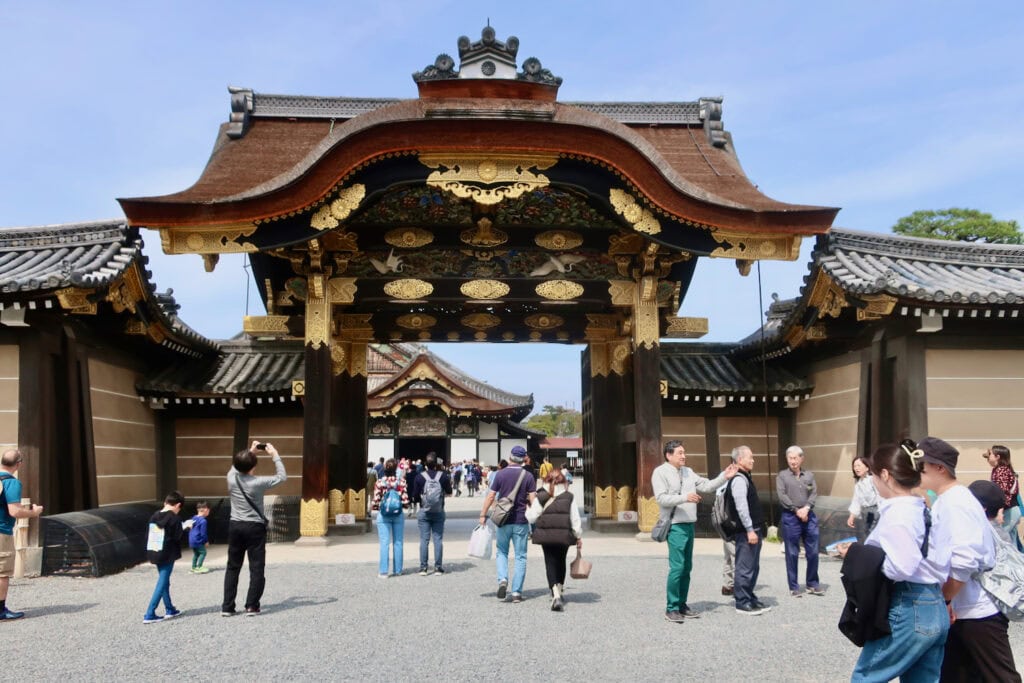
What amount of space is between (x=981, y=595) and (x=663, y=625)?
337 cm

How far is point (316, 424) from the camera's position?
1191cm

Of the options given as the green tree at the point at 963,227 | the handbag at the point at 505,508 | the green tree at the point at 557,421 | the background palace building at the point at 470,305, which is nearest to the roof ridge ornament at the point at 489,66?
the background palace building at the point at 470,305

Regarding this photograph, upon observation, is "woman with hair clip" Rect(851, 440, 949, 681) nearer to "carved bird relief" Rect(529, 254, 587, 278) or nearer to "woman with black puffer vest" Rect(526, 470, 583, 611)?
"woman with black puffer vest" Rect(526, 470, 583, 611)

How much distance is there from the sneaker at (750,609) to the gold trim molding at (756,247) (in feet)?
19.2

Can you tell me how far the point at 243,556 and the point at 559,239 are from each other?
24.8 feet

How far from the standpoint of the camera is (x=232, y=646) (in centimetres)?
608

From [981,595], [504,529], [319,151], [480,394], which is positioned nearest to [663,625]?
[504,529]

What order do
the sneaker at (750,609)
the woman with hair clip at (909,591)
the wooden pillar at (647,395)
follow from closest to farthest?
the woman with hair clip at (909,591)
the sneaker at (750,609)
the wooden pillar at (647,395)

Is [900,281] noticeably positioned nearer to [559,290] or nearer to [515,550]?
[559,290]

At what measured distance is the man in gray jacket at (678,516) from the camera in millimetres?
6852

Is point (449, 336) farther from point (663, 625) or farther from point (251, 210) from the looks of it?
point (663, 625)

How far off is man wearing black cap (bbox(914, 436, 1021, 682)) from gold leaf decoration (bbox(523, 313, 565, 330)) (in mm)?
11244

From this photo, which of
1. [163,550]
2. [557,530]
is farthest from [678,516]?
[163,550]

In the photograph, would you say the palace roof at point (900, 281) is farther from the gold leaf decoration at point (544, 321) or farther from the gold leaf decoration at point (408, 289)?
the gold leaf decoration at point (408, 289)
